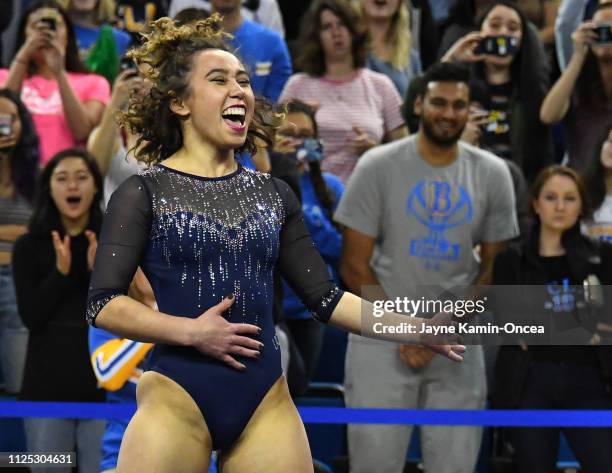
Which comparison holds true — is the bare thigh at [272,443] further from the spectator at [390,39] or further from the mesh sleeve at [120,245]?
the spectator at [390,39]

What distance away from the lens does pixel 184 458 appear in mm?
2979

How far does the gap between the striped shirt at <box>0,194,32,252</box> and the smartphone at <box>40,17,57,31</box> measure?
3.36ft

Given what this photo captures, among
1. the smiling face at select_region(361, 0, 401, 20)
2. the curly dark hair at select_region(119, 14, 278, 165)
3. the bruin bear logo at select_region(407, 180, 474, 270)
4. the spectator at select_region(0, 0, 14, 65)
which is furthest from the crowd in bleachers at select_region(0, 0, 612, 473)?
the curly dark hair at select_region(119, 14, 278, 165)

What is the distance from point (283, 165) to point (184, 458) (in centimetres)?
256

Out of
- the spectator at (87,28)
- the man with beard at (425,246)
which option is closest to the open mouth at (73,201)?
the man with beard at (425,246)

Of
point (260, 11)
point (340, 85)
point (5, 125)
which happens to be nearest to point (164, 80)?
point (5, 125)

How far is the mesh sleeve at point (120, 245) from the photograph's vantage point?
3.00 m

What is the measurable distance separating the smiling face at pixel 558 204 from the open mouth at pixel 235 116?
8.25 ft

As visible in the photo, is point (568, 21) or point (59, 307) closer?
point (59, 307)

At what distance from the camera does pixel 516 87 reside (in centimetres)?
663

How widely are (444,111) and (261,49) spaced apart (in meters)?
1.61

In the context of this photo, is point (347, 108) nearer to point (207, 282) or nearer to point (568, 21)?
point (568, 21)

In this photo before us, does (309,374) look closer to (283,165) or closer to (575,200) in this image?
(283,165)

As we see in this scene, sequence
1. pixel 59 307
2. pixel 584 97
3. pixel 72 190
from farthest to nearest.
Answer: pixel 584 97, pixel 72 190, pixel 59 307
